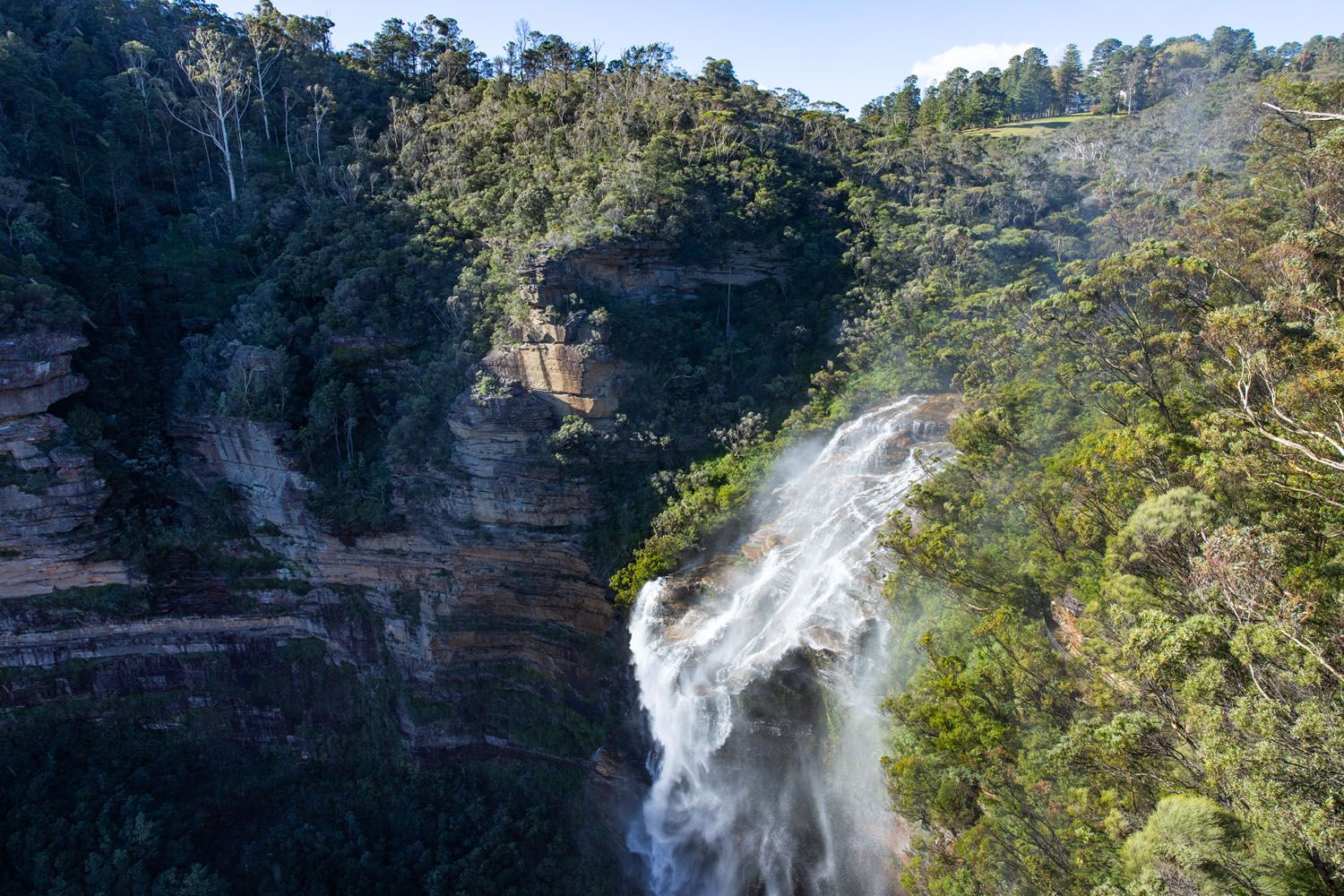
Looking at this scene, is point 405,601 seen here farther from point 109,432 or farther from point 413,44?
point 413,44

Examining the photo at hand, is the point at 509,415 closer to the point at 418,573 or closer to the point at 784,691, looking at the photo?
the point at 418,573

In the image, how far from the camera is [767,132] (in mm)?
→ 32062

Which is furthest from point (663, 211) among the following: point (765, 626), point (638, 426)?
point (765, 626)

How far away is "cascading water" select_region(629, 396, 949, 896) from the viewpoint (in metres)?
16.8

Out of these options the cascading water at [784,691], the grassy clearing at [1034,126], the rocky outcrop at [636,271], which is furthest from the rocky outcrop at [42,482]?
the grassy clearing at [1034,126]

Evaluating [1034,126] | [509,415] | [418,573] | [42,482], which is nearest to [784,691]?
[509,415]

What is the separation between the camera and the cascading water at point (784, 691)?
1684 cm

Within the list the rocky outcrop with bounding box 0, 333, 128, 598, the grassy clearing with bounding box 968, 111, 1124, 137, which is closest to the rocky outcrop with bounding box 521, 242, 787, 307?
the rocky outcrop with bounding box 0, 333, 128, 598

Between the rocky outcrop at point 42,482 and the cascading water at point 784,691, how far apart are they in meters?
18.8

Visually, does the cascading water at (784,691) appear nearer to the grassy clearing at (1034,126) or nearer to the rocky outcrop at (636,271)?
the rocky outcrop at (636,271)

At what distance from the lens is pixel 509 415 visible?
2289 cm

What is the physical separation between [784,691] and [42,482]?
23894mm

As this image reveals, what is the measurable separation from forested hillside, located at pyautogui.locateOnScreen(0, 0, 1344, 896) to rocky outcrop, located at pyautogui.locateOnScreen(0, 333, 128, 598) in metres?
0.12

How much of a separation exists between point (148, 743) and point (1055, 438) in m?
32.0
